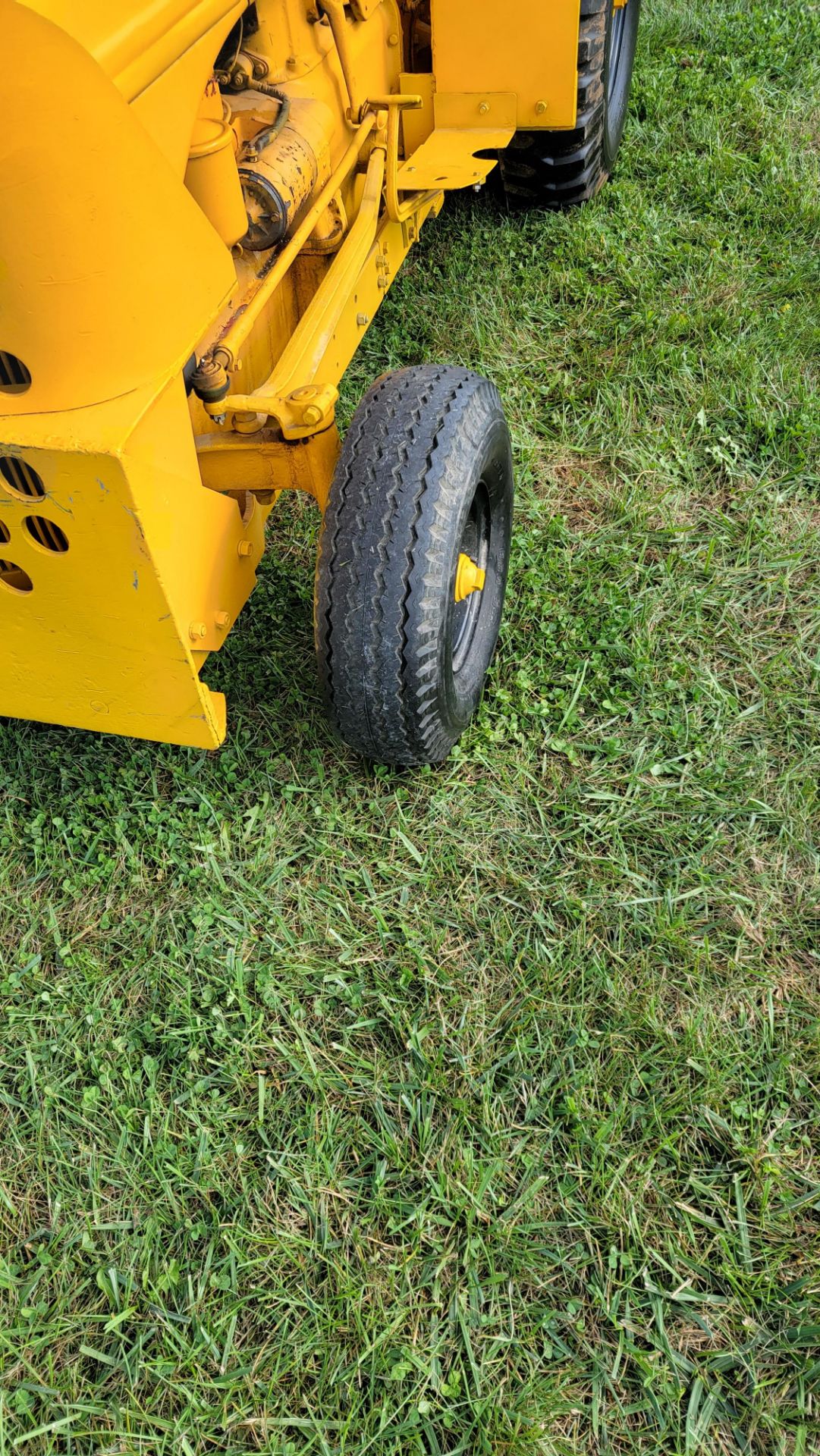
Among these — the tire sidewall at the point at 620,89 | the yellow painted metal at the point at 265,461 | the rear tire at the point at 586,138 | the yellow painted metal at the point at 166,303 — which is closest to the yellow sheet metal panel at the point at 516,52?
the yellow painted metal at the point at 166,303

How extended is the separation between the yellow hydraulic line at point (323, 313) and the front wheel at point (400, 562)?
0.54 feet

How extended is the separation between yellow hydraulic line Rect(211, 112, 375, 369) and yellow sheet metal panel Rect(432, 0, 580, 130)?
0.56 meters

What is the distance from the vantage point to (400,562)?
2.12 m

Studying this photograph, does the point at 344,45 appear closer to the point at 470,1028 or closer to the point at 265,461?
the point at 265,461

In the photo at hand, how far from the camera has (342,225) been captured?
2.63 metres

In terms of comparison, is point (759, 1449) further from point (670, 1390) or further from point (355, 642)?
point (355, 642)

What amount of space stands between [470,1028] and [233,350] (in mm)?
1432

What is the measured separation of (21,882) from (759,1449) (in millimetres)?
1810

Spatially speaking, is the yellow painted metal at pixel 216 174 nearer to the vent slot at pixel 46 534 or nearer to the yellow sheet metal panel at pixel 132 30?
the yellow sheet metal panel at pixel 132 30

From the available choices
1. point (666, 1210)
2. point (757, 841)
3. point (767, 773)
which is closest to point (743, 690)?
point (767, 773)

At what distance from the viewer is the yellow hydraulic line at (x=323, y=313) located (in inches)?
84.0

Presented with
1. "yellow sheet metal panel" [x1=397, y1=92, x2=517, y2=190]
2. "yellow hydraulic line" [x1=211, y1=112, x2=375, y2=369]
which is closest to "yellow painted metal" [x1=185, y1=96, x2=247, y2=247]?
"yellow hydraulic line" [x1=211, y1=112, x2=375, y2=369]

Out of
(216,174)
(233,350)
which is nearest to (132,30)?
(216,174)

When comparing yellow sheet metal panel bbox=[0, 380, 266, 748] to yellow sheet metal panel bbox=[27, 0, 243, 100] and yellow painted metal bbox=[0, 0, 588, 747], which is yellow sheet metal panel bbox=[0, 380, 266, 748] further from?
yellow sheet metal panel bbox=[27, 0, 243, 100]
